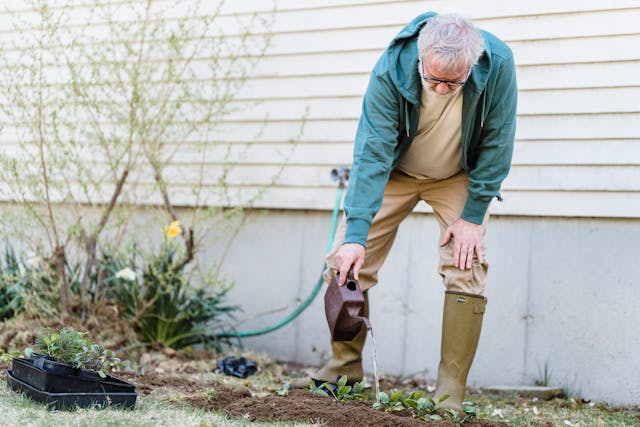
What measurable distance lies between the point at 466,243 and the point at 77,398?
158cm

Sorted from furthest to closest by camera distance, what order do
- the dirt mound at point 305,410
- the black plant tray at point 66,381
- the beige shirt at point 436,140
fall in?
the beige shirt at point 436,140, the black plant tray at point 66,381, the dirt mound at point 305,410

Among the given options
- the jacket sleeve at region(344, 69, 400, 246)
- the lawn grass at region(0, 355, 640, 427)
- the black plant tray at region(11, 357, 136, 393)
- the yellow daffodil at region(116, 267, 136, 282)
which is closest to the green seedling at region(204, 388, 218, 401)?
the lawn grass at region(0, 355, 640, 427)

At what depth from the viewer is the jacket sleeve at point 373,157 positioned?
3.39 m

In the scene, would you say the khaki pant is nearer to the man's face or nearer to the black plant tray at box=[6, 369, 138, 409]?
the man's face

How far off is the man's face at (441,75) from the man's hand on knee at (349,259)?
0.65m

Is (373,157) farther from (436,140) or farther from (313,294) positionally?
(313,294)

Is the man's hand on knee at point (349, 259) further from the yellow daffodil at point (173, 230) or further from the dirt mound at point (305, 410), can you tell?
the yellow daffodil at point (173, 230)

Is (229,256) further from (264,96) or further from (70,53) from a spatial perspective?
(70,53)

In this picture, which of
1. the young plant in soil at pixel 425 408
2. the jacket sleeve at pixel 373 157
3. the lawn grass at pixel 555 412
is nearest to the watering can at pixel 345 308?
the jacket sleeve at pixel 373 157

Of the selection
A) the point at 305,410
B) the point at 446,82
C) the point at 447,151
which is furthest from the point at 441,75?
the point at 305,410

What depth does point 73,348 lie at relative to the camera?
3.22 meters

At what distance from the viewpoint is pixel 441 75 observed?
3.05 metres

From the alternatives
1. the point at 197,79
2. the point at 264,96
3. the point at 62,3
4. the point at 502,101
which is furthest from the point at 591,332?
the point at 62,3

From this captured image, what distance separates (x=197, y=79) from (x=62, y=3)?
46.3 inches
